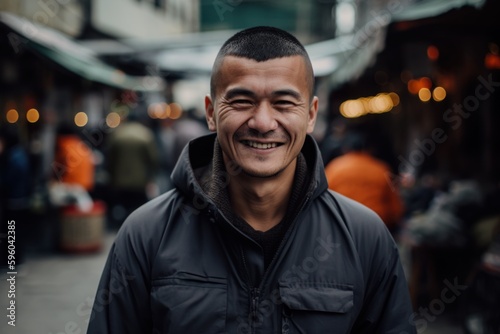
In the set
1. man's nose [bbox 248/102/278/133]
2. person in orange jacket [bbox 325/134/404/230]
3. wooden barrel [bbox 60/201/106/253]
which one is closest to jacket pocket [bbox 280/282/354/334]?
man's nose [bbox 248/102/278/133]

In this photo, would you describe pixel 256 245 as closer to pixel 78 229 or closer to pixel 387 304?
pixel 387 304

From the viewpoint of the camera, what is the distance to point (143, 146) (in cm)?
1155

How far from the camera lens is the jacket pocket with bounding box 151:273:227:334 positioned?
7.06 ft

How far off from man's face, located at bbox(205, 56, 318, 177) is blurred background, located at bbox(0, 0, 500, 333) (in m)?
0.88

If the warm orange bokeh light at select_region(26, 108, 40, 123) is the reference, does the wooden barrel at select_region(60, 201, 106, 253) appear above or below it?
below

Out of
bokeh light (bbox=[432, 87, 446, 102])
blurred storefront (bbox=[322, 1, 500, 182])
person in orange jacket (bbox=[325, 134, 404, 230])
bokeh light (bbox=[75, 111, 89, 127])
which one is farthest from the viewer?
bokeh light (bbox=[75, 111, 89, 127])

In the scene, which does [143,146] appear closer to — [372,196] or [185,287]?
[372,196]

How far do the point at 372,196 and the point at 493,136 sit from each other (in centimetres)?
308

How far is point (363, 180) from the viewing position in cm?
639

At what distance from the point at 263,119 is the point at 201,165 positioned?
52 centimetres

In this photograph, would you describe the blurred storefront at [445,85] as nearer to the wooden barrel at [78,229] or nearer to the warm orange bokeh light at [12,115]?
the wooden barrel at [78,229]

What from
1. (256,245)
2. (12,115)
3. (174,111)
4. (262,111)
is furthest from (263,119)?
(174,111)

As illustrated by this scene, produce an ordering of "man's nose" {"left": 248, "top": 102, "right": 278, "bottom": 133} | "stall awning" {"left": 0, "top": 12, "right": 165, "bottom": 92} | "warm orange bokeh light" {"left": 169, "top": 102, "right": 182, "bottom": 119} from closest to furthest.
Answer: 1. "man's nose" {"left": 248, "top": 102, "right": 278, "bottom": 133}
2. "stall awning" {"left": 0, "top": 12, "right": 165, "bottom": 92}
3. "warm orange bokeh light" {"left": 169, "top": 102, "right": 182, "bottom": 119}

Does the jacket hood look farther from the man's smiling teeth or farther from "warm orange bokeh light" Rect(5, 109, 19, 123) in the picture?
"warm orange bokeh light" Rect(5, 109, 19, 123)
